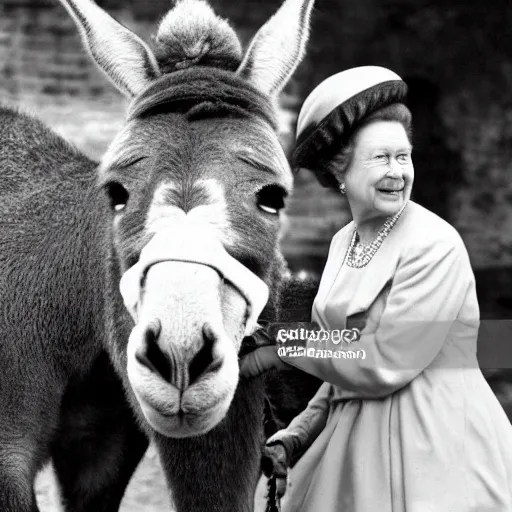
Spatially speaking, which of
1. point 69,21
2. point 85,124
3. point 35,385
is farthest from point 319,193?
point 35,385

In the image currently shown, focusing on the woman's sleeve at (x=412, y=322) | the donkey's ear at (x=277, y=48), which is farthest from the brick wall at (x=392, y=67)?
the woman's sleeve at (x=412, y=322)

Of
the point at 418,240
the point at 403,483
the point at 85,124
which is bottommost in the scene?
the point at 403,483

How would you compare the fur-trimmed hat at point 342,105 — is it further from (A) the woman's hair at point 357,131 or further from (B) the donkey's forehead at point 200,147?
(B) the donkey's forehead at point 200,147

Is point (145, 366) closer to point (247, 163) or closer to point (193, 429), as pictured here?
point (193, 429)

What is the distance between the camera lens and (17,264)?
252 cm

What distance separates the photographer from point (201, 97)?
2.21 metres

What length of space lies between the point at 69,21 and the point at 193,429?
209cm

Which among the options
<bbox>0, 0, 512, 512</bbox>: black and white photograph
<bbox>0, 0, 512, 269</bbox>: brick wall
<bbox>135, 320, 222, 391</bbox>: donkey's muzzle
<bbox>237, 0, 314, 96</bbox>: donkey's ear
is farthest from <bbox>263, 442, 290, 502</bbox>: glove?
<bbox>0, 0, 512, 269</bbox>: brick wall

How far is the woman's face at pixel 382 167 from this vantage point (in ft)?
6.92

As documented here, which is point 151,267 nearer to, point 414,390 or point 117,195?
point 117,195

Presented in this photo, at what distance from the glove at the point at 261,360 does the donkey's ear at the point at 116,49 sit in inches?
32.2

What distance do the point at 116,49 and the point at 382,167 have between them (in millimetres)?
858

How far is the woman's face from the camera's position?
2.11 m

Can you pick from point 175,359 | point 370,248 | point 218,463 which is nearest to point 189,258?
point 175,359
